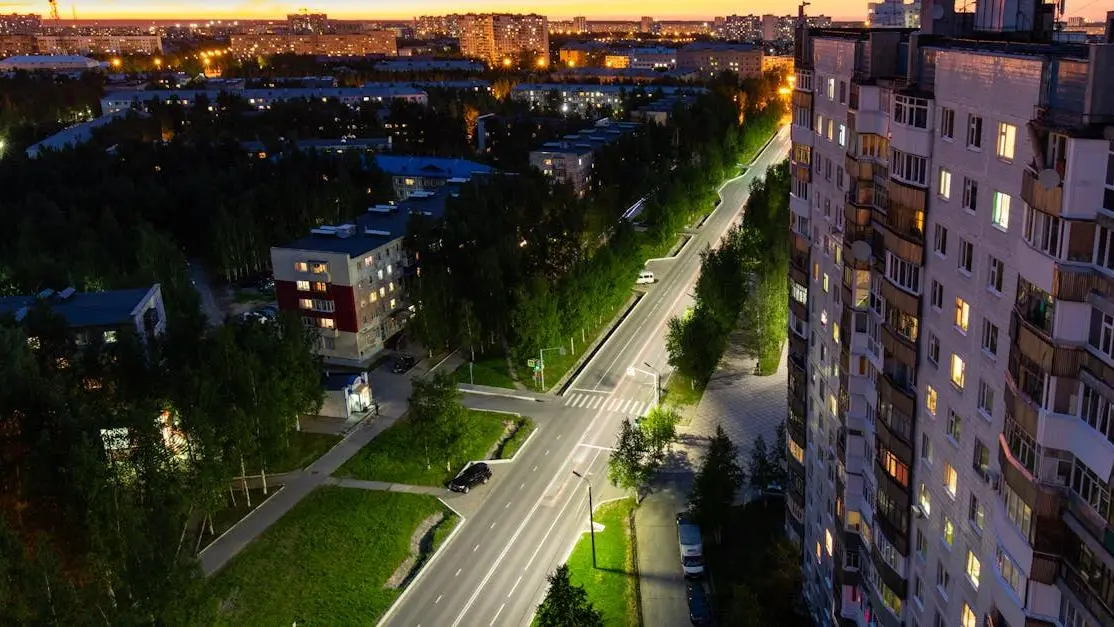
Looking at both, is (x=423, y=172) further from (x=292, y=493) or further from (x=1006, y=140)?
(x=1006, y=140)

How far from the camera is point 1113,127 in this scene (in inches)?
609

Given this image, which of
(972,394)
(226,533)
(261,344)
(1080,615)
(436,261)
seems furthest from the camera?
(436,261)

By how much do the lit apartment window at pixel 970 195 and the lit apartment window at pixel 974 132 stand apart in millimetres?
856

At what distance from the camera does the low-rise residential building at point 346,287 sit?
67.1 meters

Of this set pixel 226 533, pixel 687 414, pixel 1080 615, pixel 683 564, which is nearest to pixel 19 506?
pixel 226 533

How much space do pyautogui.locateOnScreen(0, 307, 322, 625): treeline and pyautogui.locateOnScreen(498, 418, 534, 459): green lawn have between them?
40.7 ft

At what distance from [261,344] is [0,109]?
167 m

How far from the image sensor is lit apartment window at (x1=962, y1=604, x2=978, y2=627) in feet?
71.7

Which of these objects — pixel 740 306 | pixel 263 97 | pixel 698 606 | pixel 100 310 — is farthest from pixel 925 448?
pixel 263 97

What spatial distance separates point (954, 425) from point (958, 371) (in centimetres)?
152

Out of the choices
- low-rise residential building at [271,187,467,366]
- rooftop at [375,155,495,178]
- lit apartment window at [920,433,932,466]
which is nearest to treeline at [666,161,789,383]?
low-rise residential building at [271,187,467,366]

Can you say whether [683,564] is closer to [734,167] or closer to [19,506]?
[19,506]

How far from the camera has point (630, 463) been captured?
1796 inches

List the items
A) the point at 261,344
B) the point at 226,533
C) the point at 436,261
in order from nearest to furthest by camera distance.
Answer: the point at 226,533, the point at 261,344, the point at 436,261
